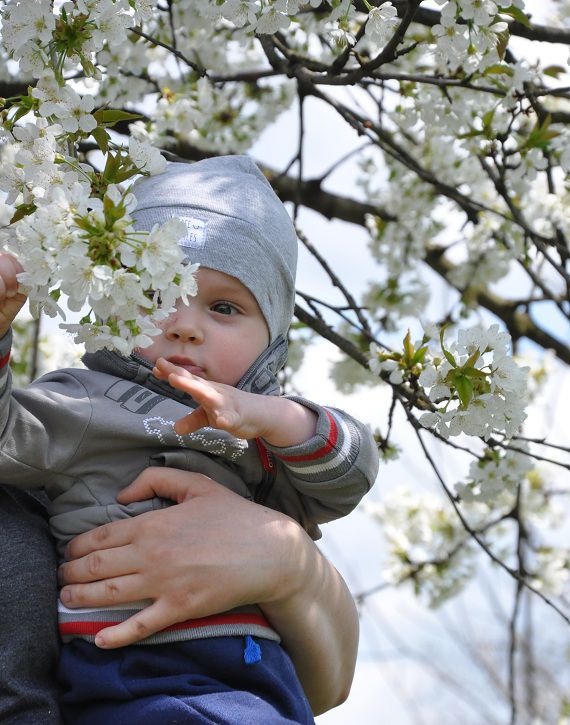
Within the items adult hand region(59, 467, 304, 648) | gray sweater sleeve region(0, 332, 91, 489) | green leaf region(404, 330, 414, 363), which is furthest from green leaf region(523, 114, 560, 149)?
gray sweater sleeve region(0, 332, 91, 489)

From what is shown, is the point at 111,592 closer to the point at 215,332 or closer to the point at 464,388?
the point at 215,332

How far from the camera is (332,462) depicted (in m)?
1.71

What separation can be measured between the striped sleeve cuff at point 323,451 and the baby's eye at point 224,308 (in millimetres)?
217

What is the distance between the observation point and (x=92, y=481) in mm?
1667

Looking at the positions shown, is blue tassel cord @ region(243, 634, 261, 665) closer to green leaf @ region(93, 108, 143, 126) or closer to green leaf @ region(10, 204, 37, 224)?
green leaf @ region(10, 204, 37, 224)

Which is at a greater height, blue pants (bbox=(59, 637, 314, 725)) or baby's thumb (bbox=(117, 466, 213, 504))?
baby's thumb (bbox=(117, 466, 213, 504))

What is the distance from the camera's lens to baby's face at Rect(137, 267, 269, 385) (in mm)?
1734

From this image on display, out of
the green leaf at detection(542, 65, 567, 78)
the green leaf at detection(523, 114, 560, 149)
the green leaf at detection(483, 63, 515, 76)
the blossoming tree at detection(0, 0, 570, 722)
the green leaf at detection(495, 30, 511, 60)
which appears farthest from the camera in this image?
the green leaf at detection(542, 65, 567, 78)

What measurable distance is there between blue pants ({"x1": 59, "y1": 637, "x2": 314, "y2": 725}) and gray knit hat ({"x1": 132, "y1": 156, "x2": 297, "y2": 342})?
2.17 feet

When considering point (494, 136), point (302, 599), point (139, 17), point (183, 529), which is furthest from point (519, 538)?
point (139, 17)

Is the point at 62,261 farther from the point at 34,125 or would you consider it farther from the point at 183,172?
the point at 183,172

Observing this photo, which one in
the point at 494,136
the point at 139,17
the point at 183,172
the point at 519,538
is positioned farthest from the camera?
the point at 519,538

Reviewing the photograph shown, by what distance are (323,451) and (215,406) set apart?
0.33 m

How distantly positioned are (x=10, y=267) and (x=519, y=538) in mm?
2153
